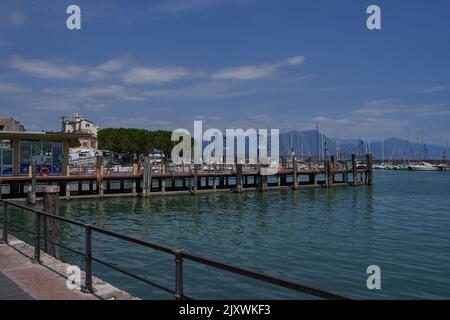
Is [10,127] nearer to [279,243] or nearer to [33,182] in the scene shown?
[33,182]

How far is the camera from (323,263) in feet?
Answer: 56.3

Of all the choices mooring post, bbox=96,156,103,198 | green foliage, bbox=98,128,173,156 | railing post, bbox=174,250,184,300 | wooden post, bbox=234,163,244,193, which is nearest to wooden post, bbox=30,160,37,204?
mooring post, bbox=96,156,103,198

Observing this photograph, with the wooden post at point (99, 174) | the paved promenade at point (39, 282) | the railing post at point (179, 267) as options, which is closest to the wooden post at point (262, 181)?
the wooden post at point (99, 174)

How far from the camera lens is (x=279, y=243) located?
21484mm

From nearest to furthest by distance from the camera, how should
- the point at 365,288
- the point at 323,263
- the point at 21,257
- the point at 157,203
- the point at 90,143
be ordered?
the point at 21,257, the point at 365,288, the point at 323,263, the point at 157,203, the point at 90,143

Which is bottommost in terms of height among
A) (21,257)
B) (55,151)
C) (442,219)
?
(442,219)

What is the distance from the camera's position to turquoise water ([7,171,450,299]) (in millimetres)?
14070

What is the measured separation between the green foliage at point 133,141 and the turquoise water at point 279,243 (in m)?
65.4

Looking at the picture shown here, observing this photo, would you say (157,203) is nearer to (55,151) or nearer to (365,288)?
(55,151)

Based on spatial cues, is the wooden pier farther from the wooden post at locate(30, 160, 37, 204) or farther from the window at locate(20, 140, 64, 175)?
the window at locate(20, 140, 64, 175)

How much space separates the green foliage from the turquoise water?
214 feet

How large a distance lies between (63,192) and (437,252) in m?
31.5

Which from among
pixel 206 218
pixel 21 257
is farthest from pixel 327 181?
pixel 21 257

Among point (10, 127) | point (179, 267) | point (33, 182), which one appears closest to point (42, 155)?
point (33, 182)
